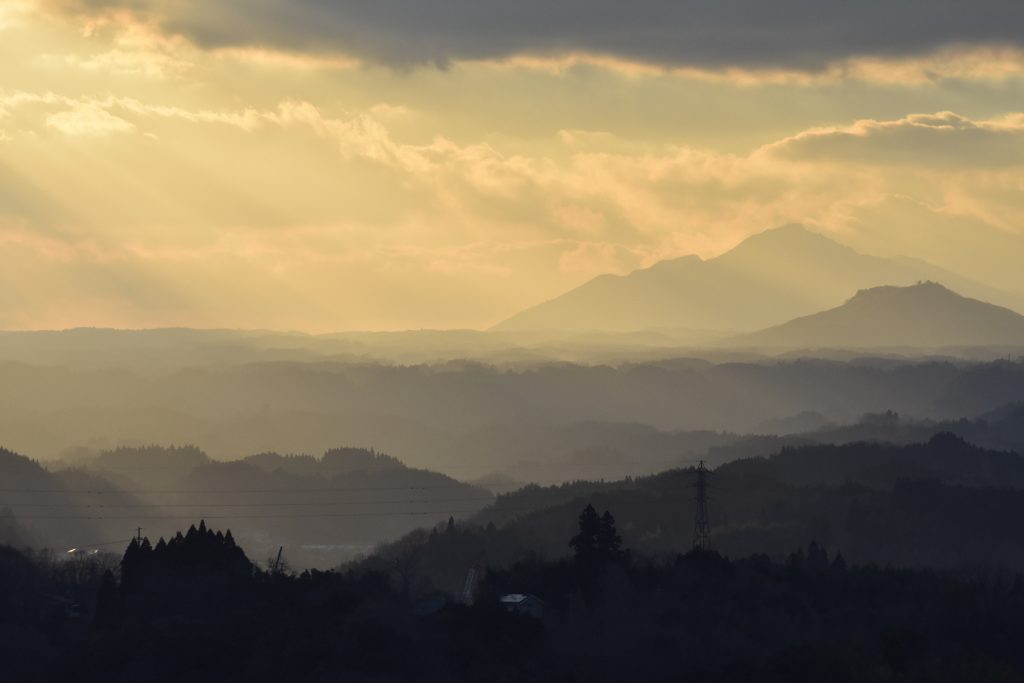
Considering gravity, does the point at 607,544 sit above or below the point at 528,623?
above

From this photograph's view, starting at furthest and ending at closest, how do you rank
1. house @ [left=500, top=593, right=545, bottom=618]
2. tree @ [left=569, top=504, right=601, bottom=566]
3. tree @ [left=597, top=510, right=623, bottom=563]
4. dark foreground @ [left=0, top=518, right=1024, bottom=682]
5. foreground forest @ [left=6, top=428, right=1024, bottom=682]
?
tree @ [left=597, top=510, right=623, bottom=563] < tree @ [left=569, top=504, right=601, bottom=566] < house @ [left=500, top=593, right=545, bottom=618] < foreground forest @ [left=6, top=428, right=1024, bottom=682] < dark foreground @ [left=0, top=518, right=1024, bottom=682]

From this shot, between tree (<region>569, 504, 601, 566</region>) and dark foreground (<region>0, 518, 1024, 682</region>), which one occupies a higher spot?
tree (<region>569, 504, 601, 566</region>)

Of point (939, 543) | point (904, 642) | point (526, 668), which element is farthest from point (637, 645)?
point (939, 543)

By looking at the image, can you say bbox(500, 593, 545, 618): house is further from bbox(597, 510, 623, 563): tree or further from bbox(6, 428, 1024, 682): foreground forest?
bbox(597, 510, 623, 563): tree

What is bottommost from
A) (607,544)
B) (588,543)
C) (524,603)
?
(524,603)

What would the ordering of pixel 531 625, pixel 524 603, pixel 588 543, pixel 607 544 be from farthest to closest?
pixel 607 544, pixel 588 543, pixel 524 603, pixel 531 625

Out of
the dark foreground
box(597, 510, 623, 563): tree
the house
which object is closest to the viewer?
the dark foreground

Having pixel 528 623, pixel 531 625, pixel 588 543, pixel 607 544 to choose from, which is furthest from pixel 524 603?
pixel 607 544

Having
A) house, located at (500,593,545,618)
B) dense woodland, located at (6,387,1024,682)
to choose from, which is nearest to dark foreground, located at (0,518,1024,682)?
dense woodland, located at (6,387,1024,682)

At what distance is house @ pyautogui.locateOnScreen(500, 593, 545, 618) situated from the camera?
10025 centimetres

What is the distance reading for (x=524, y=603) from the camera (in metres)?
102

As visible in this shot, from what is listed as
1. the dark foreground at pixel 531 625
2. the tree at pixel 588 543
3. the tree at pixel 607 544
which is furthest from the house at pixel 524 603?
the tree at pixel 607 544

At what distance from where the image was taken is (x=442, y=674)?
283 feet

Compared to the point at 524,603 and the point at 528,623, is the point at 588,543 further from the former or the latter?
the point at 528,623
